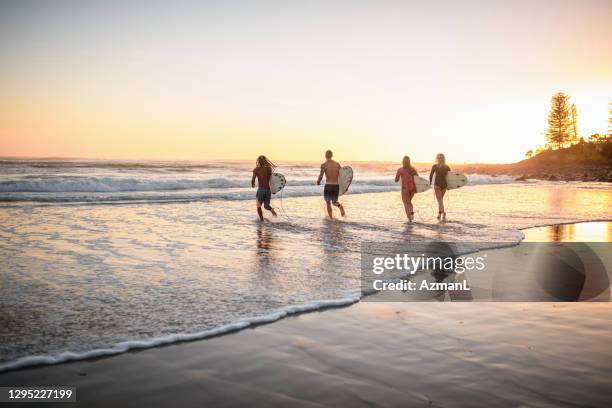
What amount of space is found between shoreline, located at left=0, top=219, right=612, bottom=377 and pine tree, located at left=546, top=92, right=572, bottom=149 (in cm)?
10081

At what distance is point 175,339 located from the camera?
4293 mm

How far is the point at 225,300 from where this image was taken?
221 inches

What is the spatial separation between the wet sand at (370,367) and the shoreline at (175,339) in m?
0.09

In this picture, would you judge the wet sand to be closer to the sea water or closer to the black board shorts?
the sea water

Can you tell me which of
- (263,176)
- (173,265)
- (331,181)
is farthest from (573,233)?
(173,265)

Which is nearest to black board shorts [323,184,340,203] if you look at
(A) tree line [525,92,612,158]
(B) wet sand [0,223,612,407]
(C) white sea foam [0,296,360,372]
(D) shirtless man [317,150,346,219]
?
(D) shirtless man [317,150,346,219]

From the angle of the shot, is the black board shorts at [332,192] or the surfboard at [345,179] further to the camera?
the surfboard at [345,179]

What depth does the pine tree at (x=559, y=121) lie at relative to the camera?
9050cm

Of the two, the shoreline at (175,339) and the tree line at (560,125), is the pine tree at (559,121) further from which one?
the shoreline at (175,339)

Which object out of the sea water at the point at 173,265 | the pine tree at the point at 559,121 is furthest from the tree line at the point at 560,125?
the sea water at the point at 173,265

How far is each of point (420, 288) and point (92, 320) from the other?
4.24 m

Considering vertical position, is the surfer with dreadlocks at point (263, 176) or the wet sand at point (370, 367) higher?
the surfer with dreadlocks at point (263, 176)

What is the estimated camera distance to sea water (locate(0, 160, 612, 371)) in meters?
4.57

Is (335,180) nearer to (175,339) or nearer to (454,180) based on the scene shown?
(454,180)
